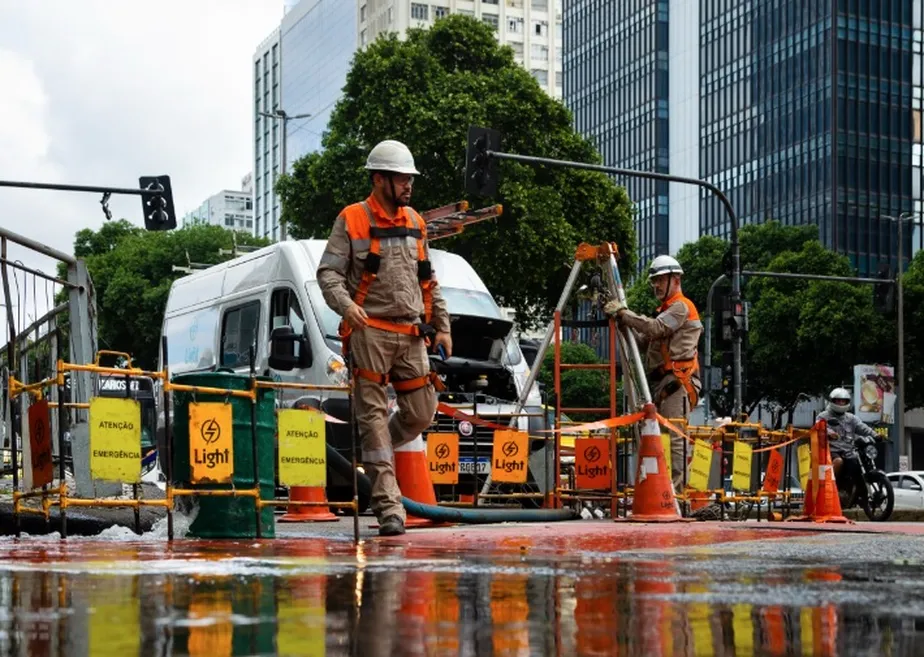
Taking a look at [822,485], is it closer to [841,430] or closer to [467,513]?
[467,513]

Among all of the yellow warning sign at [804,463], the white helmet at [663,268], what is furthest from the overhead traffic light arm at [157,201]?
the white helmet at [663,268]

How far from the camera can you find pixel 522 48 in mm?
151500

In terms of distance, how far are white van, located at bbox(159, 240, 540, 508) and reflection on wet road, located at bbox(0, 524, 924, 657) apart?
8.81 meters

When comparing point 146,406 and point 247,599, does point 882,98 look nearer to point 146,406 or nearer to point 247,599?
point 146,406

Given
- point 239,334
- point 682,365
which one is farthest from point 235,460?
point 239,334

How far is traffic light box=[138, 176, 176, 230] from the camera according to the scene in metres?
32.2

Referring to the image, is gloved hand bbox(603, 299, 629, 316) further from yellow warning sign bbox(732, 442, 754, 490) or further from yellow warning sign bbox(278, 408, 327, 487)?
yellow warning sign bbox(278, 408, 327, 487)

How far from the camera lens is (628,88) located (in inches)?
4756

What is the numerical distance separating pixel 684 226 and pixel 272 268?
9281cm

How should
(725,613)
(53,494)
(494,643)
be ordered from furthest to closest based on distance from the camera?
(53,494)
(725,613)
(494,643)

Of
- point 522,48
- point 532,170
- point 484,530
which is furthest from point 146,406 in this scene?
point 522,48

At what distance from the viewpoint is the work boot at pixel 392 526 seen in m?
9.86

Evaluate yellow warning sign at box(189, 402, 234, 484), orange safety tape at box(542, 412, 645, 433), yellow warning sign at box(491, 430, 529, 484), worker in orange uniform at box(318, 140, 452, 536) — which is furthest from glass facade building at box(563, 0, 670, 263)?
yellow warning sign at box(189, 402, 234, 484)

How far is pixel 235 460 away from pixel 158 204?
75.4ft
